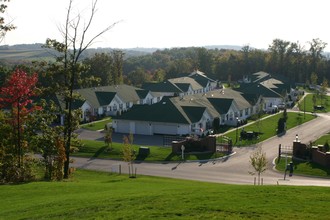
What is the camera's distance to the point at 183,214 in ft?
46.5

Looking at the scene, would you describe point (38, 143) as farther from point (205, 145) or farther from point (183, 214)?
point (205, 145)

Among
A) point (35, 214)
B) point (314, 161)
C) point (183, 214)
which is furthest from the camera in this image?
point (314, 161)

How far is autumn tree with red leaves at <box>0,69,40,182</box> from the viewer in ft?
82.6

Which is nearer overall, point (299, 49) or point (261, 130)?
point (261, 130)

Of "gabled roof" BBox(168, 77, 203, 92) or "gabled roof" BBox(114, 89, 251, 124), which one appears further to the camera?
"gabled roof" BBox(168, 77, 203, 92)

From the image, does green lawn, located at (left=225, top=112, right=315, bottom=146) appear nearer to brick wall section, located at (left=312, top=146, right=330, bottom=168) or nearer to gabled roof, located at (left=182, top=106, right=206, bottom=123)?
gabled roof, located at (left=182, top=106, right=206, bottom=123)

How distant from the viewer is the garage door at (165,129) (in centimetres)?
5272

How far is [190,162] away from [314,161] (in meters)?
10.6

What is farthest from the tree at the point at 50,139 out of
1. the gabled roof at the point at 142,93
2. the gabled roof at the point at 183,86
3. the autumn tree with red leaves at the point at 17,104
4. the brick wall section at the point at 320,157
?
the gabled roof at the point at 183,86

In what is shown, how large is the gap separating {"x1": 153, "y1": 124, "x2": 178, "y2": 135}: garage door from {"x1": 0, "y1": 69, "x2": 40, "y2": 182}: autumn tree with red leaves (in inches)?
1056

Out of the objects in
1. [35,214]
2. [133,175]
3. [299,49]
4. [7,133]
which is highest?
[299,49]

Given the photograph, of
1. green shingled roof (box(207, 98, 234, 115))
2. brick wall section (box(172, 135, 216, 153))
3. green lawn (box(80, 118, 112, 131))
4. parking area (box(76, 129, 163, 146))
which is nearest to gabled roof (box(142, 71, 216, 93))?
green shingled roof (box(207, 98, 234, 115))

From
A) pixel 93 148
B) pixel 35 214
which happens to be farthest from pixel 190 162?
pixel 35 214

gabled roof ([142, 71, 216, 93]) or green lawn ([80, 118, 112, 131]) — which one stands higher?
gabled roof ([142, 71, 216, 93])
